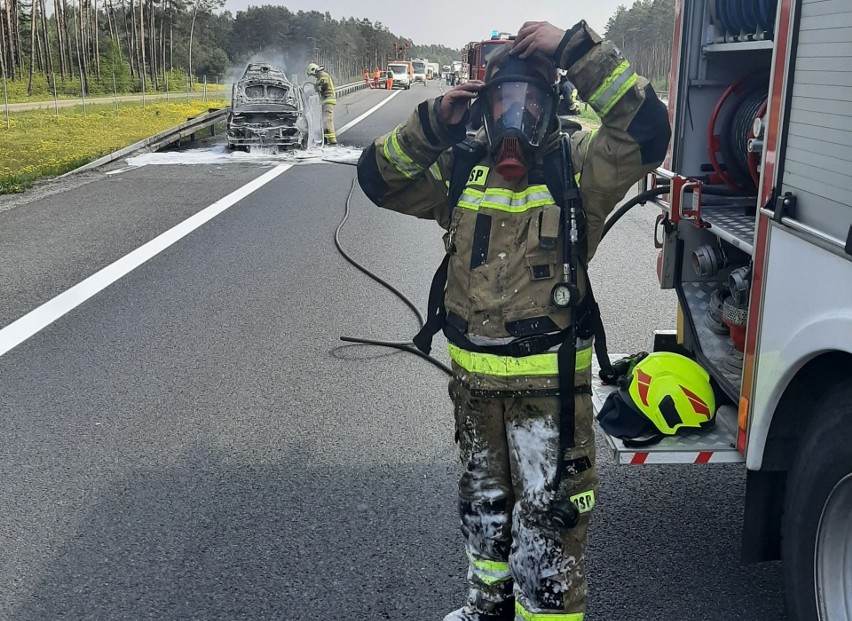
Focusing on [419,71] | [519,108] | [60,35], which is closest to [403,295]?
[519,108]

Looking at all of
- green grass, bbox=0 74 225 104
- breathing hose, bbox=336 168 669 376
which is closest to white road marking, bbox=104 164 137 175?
breathing hose, bbox=336 168 669 376

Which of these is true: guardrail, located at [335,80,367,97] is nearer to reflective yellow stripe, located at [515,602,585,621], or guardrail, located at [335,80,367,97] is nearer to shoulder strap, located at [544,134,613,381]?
shoulder strap, located at [544,134,613,381]

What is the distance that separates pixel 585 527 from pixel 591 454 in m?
0.23

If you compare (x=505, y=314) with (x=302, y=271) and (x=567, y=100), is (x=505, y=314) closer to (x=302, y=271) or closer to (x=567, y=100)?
(x=567, y=100)

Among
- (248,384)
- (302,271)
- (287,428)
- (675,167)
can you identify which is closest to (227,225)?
(302,271)

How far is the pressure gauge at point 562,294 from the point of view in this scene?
8.91 feet

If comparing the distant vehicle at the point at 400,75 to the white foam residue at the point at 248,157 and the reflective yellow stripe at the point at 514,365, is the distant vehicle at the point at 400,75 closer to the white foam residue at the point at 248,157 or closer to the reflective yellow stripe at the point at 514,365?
the white foam residue at the point at 248,157

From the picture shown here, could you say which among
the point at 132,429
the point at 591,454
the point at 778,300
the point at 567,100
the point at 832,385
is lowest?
the point at 132,429

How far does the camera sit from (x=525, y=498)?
9.26ft

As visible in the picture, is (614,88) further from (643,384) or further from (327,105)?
(327,105)

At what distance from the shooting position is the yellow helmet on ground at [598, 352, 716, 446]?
3.30m

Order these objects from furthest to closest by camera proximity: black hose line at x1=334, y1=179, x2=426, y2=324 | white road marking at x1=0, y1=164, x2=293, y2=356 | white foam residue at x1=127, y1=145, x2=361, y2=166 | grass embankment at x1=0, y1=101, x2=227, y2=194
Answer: white foam residue at x1=127, y1=145, x2=361, y2=166 < grass embankment at x1=0, y1=101, x2=227, y2=194 < black hose line at x1=334, y1=179, x2=426, y2=324 < white road marking at x1=0, y1=164, x2=293, y2=356

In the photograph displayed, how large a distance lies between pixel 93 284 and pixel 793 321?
6326 millimetres

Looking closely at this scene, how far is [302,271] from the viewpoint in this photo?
8258mm
